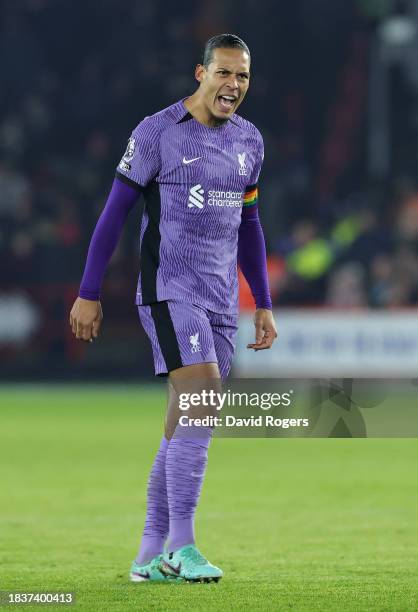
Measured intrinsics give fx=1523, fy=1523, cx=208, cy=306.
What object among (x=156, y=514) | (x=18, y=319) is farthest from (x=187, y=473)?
(x=18, y=319)

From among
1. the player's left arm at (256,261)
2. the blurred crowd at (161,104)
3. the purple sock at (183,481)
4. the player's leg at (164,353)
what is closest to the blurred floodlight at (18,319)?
the blurred crowd at (161,104)

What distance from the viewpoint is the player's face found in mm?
5379

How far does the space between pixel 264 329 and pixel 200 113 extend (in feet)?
2.88

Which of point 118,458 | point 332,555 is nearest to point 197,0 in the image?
point 118,458

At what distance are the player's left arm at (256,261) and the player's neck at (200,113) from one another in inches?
10.5

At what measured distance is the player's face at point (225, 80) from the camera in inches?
212

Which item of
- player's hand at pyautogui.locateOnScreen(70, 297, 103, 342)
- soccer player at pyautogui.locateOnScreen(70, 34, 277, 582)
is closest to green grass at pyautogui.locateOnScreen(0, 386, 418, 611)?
soccer player at pyautogui.locateOnScreen(70, 34, 277, 582)

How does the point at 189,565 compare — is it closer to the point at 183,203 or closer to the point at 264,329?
the point at 264,329

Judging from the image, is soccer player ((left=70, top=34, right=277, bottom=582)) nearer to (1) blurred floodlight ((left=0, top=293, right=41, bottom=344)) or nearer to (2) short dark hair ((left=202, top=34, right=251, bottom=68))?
(2) short dark hair ((left=202, top=34, right=251, bottom=68))

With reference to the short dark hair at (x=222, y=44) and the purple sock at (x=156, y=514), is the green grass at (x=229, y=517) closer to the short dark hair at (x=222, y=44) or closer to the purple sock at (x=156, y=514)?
the purple sock at (x=156, y=514)

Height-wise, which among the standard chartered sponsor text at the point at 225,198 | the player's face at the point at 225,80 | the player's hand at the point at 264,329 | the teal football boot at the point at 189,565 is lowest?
the teal football boot at the point at 189,565

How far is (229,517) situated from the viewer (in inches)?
307

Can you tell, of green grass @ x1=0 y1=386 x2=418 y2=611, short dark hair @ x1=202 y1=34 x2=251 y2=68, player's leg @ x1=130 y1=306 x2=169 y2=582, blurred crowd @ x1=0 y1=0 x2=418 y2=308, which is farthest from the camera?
blurred crowd @ x1=0 y1=0 x2=418 y2=308

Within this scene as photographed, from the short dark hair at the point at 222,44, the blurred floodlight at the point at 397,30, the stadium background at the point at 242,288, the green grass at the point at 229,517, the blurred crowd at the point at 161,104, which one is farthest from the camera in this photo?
the blurred floodlight at the point at 397,30
